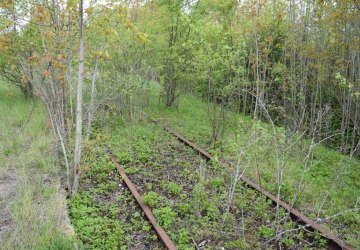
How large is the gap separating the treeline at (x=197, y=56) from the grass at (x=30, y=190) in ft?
2.06

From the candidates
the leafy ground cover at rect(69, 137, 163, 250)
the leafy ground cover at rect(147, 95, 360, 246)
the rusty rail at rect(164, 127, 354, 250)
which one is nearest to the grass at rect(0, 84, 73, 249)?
the leafy ground cover at rect(69, 137, 163, 250)

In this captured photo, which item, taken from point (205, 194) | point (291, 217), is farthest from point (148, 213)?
point (291, 217)

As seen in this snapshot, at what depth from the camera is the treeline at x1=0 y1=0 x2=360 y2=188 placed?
5.37 m

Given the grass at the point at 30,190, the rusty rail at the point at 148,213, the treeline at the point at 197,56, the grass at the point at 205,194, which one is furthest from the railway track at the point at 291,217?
the treeline at the point at 197,56

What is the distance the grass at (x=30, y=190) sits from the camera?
375cm

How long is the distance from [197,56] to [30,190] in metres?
5.23

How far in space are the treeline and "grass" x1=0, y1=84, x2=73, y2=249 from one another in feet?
2.06

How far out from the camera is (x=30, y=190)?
4.89 m

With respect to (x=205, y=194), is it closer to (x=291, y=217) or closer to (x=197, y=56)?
(x=291, y=217)

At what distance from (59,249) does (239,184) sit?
2988 mm

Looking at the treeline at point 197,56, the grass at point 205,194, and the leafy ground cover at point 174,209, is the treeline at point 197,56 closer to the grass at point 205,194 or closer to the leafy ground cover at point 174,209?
the grass at point 205,194

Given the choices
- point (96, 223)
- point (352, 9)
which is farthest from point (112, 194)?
point (352, 9)

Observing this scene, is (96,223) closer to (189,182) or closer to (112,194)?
(112,194)

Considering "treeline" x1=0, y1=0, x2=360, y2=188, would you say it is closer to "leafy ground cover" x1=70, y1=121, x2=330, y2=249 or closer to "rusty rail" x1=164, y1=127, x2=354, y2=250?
"leafy ground cover" x1=70, y1=121, x2=330, y2=249
